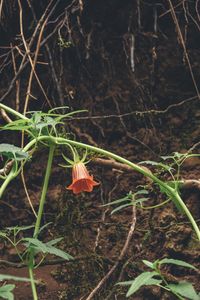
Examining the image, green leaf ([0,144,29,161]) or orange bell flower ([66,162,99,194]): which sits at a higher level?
green leaf ([0,144,29,161])

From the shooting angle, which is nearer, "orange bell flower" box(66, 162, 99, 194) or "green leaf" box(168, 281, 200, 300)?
"green leaf" box(168, 281, 200, 300)

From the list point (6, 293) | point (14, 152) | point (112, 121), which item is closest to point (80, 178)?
point (14, 152)

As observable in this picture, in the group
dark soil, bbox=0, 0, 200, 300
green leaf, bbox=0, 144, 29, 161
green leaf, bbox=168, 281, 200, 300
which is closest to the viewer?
Result: green leaf, bbox=168, 281, 200, 300

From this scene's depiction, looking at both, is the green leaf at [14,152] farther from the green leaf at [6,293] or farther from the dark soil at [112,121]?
the dark soil at [112,121]

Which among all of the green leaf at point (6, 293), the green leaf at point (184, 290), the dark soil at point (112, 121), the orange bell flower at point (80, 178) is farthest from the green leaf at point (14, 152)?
the dark soil at point (112, 121)

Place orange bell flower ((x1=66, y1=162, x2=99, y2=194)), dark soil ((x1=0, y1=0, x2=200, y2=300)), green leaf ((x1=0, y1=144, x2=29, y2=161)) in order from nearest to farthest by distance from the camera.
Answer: green leaf ((x1=0, y1=144, x2=29, y2=161))
orange bell flower ((x1=66, y1=162, x2=99, y2=194))
dark soil ((x1=0, y1=0, x2=200, y2=300))

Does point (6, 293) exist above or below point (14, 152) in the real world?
below

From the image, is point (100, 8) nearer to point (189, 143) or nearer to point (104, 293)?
point (189, 143)

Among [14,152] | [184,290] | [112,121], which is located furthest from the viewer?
[112,121]

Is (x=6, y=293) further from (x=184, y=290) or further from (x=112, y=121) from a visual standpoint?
(x=112, y=121)

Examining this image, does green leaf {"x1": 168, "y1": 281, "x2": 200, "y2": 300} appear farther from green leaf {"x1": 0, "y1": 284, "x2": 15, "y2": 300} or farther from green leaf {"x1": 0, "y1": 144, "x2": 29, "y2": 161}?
green leaf {"x1": 0, "y1": 144, "x2": 29, "y2": 161}

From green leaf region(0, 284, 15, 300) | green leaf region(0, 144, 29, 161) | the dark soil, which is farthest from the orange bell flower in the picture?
the dark soil

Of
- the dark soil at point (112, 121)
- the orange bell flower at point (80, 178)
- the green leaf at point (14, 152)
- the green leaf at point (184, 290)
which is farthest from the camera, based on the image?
the dark soil at point (112, 121)

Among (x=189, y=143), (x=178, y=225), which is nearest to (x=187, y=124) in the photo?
(x=189, y=143)
